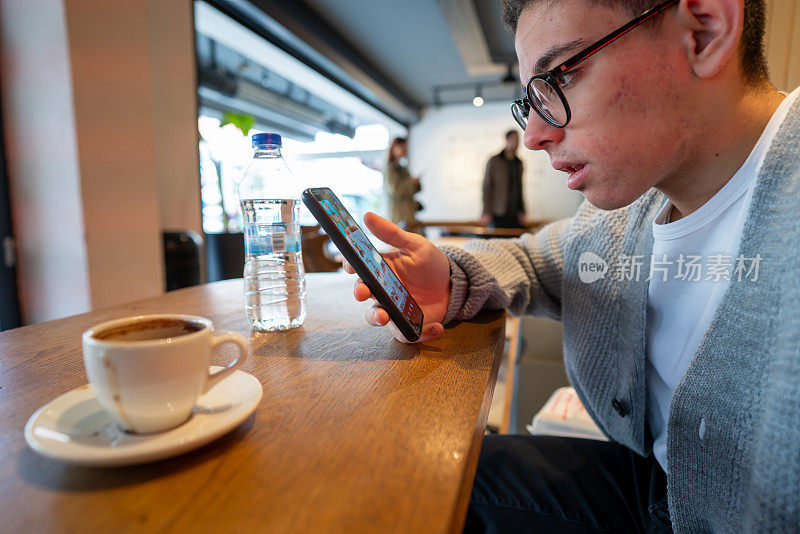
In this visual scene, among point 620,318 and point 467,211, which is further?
point 467,211

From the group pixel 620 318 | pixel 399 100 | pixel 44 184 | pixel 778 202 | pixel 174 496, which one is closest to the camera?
pixel 174 496

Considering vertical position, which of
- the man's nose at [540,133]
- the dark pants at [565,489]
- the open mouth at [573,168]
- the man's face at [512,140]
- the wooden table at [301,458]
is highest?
the man's face at [512,140]

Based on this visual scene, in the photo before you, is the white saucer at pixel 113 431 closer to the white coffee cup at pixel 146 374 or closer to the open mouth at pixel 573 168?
the white coffee cup at pixel 146 374

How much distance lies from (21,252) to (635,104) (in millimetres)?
2733

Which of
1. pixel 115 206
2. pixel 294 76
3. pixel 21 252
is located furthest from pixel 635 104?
pixel 294 76

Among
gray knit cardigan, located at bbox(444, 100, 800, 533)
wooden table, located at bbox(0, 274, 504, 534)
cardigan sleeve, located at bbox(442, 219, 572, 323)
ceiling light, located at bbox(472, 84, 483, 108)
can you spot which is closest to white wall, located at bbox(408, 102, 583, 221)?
ceiling light, located at bbox(472, 84, 483, 108)

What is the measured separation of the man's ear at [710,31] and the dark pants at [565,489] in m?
0.67

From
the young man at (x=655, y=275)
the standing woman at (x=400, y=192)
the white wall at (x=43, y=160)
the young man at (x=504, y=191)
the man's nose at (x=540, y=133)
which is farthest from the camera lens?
the young man at (x=504, y=191)

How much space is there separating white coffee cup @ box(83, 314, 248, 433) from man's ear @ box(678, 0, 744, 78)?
718mm

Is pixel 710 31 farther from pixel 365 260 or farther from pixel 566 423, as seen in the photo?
pixel 566 423

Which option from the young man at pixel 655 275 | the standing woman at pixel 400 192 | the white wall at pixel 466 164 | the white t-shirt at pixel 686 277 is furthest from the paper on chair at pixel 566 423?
the white wall at pixel 466 164

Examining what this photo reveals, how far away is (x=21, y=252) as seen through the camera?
2.25 metres

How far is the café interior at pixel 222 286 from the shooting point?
1.06 ft

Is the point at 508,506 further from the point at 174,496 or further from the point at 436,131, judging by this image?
the point at 436,131
